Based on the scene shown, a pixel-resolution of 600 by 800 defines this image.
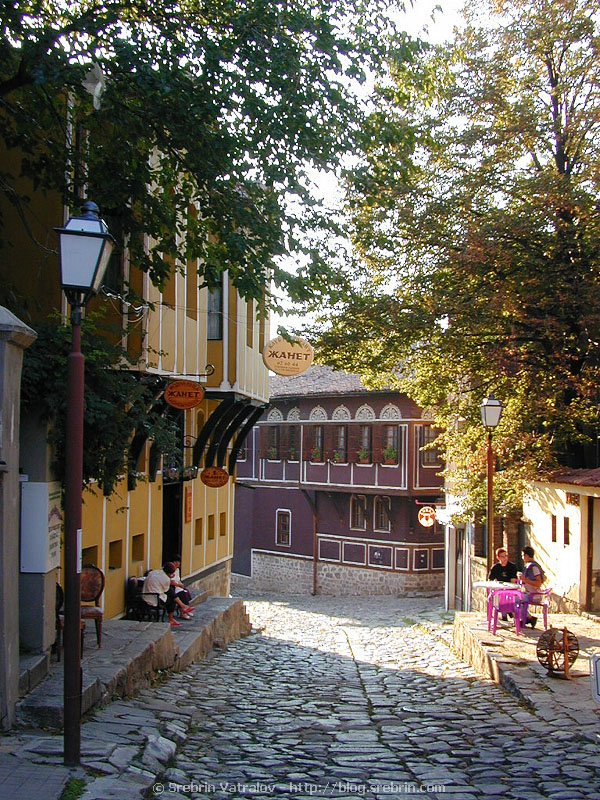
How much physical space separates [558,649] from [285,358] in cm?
848

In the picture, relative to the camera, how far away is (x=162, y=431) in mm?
11805

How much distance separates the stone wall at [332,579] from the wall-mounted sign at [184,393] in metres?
24.1

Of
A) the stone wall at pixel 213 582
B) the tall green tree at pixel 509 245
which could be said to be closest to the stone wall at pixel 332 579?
the stone wall at pixel 213 582

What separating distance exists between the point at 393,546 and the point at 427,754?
30.3 m

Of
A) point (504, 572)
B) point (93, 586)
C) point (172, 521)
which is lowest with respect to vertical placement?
point (504, 572)

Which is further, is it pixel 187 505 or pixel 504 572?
pixel 187 505

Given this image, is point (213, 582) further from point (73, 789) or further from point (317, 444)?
point (73, 789)

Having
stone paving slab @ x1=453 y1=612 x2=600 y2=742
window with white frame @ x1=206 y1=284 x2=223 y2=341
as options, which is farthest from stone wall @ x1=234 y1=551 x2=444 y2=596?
stone paving slab @ x1=453 y1=612 x2=600 y2=742

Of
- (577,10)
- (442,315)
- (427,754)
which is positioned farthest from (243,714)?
(577,10)

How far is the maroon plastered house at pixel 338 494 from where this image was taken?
1490 inches

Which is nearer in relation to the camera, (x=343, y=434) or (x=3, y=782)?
(x=3, y=782)

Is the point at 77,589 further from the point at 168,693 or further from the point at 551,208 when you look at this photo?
the point at 551,208

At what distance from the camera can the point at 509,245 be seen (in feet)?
59.8

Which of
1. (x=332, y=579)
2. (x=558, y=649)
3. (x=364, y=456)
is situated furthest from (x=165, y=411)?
(x=332, y=579)
